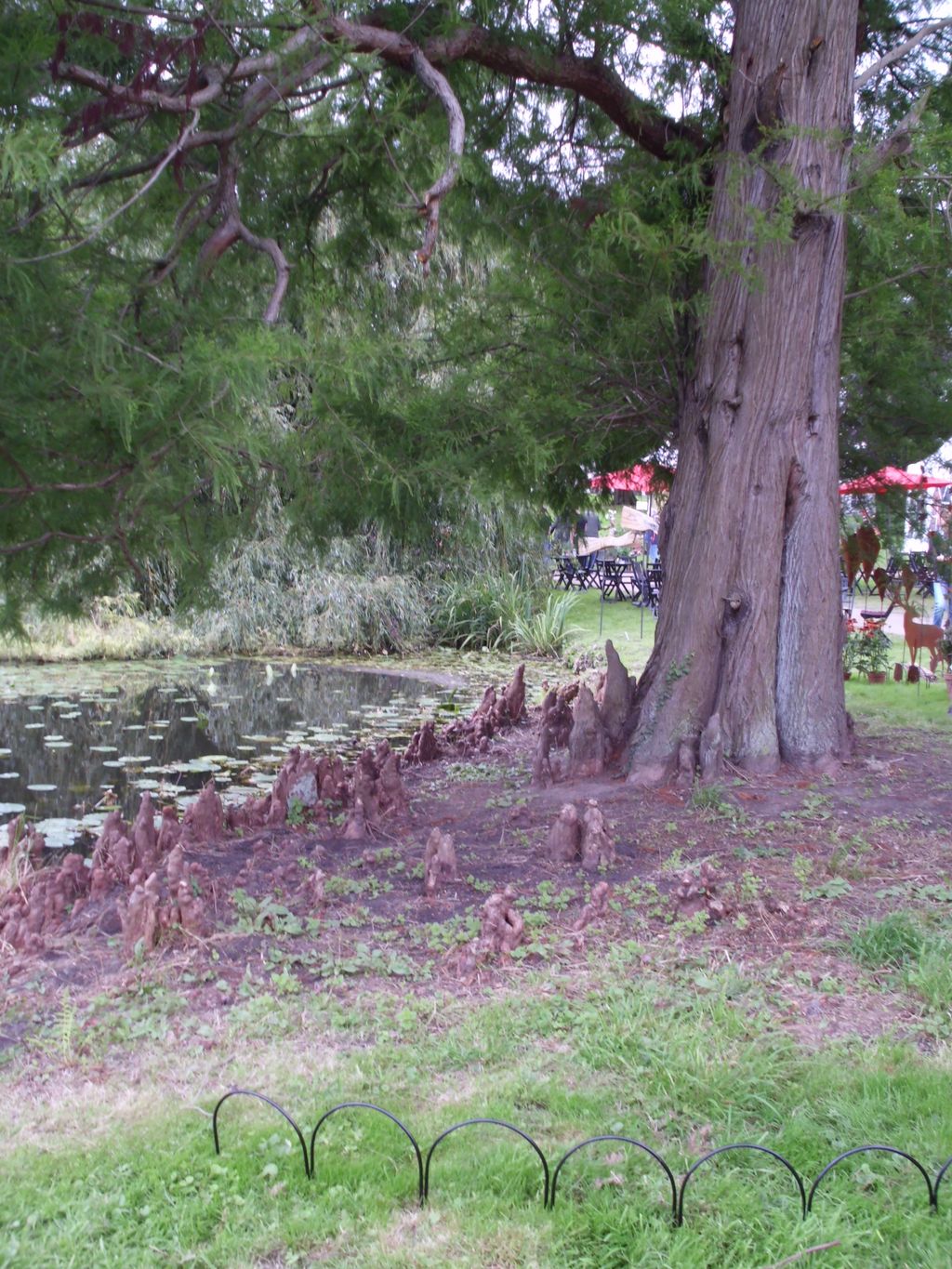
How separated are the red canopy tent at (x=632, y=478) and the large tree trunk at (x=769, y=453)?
1.74m

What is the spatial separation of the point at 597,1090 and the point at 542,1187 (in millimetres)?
466

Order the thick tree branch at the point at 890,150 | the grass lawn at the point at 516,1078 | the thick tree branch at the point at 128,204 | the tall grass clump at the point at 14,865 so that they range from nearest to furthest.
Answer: the grass lawn at the point at 516,1078
the thick tree branch at the point at 128,204
the tall grass clump at the point at 14,865
the thick tree branch at the point at 890,150

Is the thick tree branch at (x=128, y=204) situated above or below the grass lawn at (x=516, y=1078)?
above

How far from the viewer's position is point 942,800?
19.0 feet

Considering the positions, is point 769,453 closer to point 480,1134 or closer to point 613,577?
point 480,1134

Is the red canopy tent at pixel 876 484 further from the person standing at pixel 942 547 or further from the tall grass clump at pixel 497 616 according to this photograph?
the tall grass clump at pixel 497 616

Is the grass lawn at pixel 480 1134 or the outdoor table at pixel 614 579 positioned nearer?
the grass lawn at pixel 480 1134

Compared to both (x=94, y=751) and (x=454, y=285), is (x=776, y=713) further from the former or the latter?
(x=94, y=751)

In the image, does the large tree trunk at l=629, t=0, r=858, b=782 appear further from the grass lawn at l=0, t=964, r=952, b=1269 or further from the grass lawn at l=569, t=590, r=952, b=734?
the grass lawn at l=0, t=964, r=952, b=1269

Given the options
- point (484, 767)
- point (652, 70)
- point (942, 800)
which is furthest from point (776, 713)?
point (652, 70)

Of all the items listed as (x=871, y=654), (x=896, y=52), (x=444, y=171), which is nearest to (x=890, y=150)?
(x=896, y=52)

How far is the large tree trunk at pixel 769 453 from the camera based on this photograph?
5844 millimetres

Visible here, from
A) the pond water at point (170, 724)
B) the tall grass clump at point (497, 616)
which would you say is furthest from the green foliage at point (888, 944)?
the tall grass clump at point (497, 616)

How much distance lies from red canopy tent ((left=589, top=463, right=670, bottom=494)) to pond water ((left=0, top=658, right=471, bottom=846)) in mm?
2784
